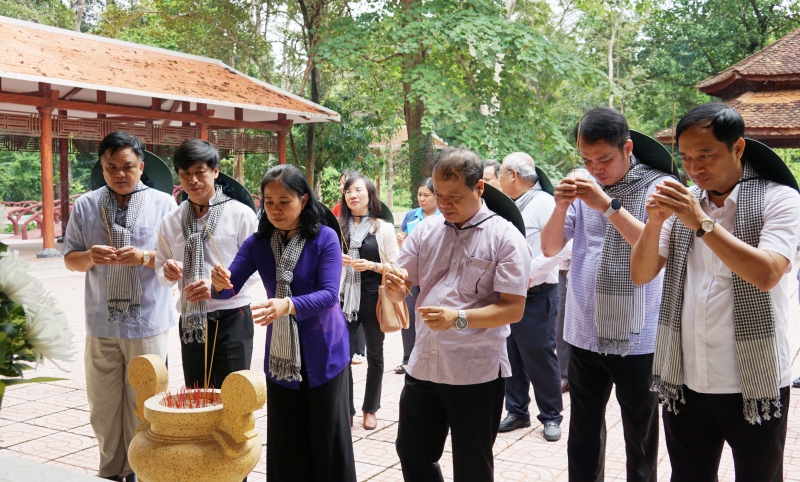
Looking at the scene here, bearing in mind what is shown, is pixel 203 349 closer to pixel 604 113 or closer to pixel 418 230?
pixel 418 230

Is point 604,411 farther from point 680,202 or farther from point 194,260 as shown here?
point 194,260

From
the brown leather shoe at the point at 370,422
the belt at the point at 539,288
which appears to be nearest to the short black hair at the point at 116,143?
the brown leather shoe at the point at 370,422

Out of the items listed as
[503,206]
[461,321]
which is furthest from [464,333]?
[503,206]

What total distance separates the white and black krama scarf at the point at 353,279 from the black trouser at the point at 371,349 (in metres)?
0.05

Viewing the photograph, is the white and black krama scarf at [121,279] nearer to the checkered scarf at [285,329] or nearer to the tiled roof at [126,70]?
the checkered scarf at [285,329]

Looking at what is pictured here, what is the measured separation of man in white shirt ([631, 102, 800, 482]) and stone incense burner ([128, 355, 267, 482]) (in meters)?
1.39

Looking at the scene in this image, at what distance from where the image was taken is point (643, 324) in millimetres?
2908

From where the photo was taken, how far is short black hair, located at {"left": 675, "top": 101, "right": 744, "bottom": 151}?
7.21 ft

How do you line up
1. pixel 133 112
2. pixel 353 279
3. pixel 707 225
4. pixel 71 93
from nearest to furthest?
pixel 707 225
pixel 353 279
pixel 71 93
pixel 133 112

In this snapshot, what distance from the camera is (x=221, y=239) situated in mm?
3355

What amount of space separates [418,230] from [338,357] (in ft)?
2.05

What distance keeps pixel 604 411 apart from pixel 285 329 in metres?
1.37

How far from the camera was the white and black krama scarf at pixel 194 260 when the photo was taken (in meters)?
3.26

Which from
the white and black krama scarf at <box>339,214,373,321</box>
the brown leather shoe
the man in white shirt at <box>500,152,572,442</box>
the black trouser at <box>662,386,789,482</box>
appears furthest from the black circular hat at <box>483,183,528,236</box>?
the brown leather shoe
